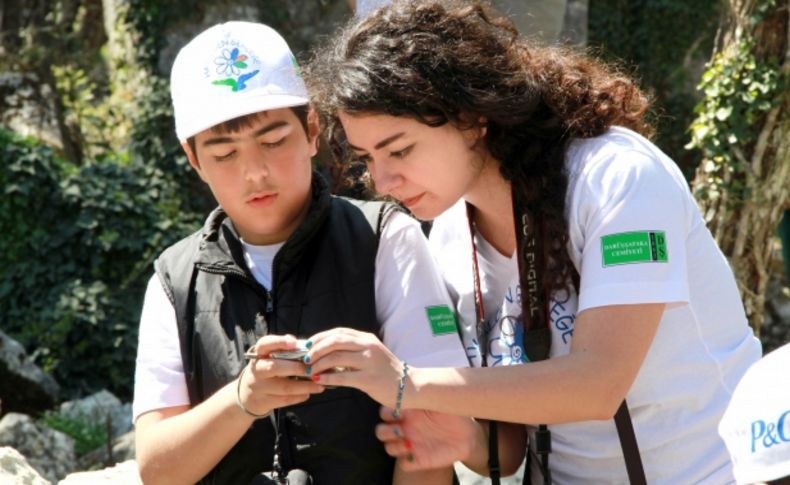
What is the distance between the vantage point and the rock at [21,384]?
7957 millimetres

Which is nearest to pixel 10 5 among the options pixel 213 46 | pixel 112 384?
pixel 112 384

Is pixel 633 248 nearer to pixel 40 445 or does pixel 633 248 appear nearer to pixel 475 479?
pixel 475 479

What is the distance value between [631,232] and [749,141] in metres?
3.90

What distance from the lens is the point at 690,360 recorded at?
2422 mm

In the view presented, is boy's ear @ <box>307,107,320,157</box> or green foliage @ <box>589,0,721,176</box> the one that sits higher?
boy's ear @ <box>307,107,320,157</box>

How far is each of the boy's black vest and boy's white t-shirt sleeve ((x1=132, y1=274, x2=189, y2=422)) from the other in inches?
0.8

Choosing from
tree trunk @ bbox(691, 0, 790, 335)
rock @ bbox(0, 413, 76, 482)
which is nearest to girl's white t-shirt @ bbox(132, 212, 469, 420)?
tree trunk @ bbox(691, 0, 790, 335)

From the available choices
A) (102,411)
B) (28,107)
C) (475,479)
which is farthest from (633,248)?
(28,107)

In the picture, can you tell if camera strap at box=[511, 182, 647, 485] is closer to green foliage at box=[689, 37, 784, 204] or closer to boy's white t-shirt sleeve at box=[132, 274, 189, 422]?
boy's white t-shirt sleeve at box=[132, 274, 189, 422]

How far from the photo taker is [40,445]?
651 centimetres

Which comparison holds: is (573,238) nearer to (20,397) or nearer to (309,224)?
(309,224)

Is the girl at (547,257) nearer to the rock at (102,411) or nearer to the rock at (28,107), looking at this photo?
the rock at (102,411)

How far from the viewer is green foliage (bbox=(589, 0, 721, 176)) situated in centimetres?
1284

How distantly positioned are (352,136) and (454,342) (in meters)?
0.48
